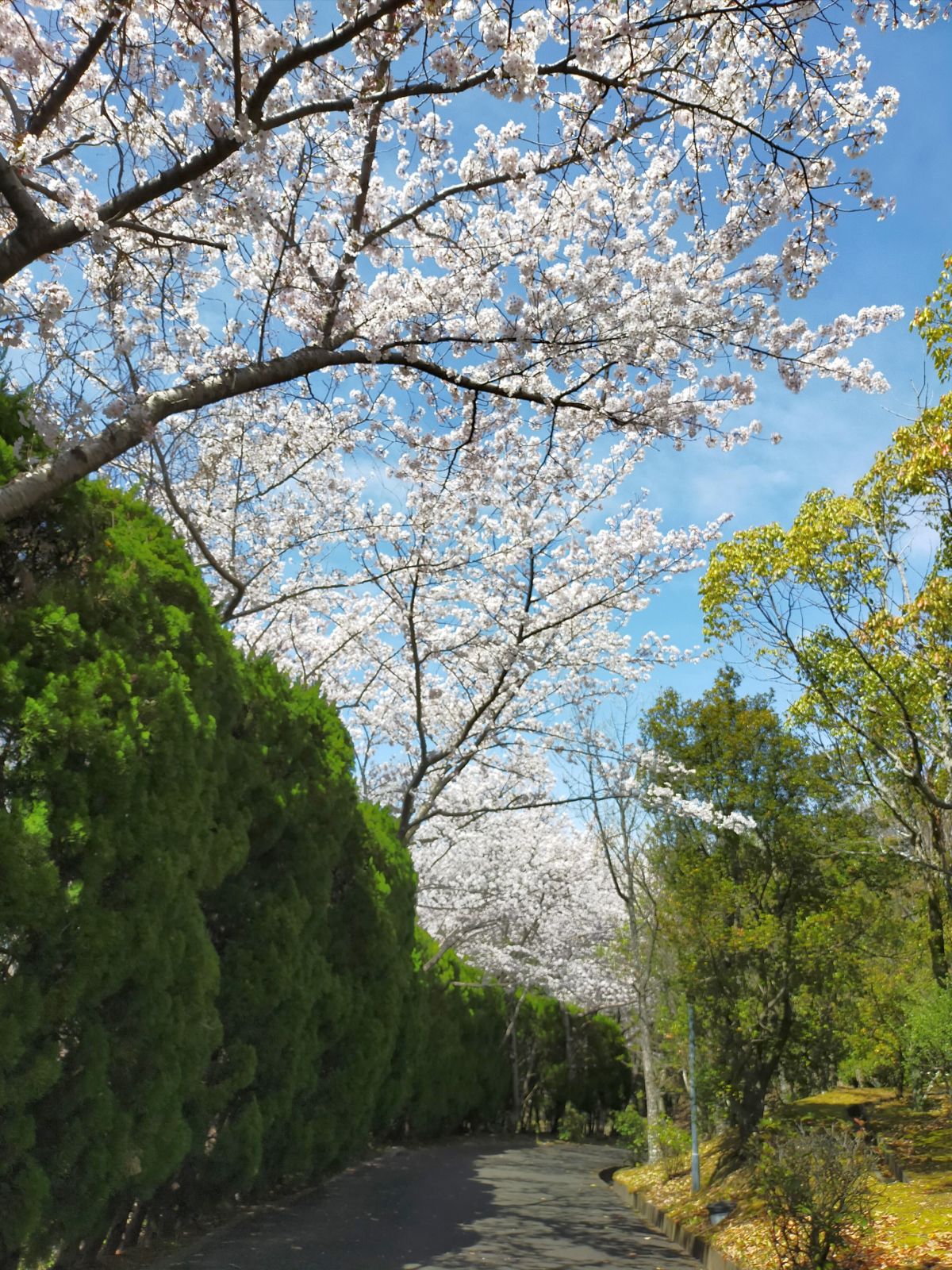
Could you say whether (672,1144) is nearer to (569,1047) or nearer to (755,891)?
(755,891)

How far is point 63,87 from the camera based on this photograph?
4.84 m

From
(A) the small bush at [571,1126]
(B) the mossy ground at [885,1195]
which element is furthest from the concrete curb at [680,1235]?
(A) the small bush at [571,1126]

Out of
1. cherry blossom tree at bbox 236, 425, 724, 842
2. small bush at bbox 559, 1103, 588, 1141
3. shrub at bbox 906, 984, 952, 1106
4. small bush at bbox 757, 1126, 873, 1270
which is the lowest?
small bush at bbox 559, 1103, 588, 1141

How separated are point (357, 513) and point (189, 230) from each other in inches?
203

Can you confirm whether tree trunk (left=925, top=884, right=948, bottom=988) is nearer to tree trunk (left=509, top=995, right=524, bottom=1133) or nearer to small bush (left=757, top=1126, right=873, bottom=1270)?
small bush (left=757, top=1126, right=873, bottom=1270)

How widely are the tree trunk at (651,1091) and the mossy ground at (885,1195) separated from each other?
372 mm

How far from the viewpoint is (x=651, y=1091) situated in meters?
16.0

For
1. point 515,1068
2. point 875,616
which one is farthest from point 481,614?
point 515,1068

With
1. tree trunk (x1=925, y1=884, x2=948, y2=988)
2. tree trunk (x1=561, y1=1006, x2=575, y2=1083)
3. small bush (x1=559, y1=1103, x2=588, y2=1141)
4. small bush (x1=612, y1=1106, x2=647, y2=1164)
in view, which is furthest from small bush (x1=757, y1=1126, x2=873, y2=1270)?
tree trunk (x1=561, y1=1006, x2=575, y2=1083)

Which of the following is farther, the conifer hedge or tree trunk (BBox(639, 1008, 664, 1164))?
tree trunk (BBox(639, 1008, 664, 1164))

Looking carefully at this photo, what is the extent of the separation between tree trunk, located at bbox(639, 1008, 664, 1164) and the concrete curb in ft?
4.47

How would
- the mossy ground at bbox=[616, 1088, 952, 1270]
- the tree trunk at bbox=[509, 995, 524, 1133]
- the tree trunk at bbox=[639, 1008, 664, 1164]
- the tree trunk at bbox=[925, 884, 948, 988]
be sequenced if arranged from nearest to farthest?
the mossy ground at bbox=[616, 1088, 952, 1270]
the tree trunk at bbox=[925, 884, 948, 988]
the tree trunk at bbox=[639, 1008, 664, 1164]
the tree trunk at bbox=[509, 995, 524, 1133]

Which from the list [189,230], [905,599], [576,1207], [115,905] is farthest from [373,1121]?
[189,230]

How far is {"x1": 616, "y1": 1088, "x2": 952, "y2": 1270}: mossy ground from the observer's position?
20.9 feet
